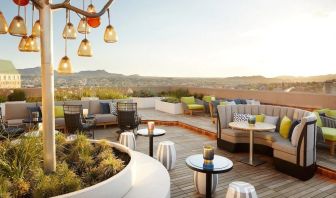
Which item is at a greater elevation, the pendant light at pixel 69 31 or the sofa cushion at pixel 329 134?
the pendant light at pixel 69 31

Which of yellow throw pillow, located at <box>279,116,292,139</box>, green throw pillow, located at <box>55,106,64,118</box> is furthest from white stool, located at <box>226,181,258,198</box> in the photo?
green throw pillow, located at <box>55,106,64,118</box>

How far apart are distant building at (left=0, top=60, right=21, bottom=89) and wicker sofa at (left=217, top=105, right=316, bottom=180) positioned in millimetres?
12314

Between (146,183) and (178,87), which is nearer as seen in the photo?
(146,183)

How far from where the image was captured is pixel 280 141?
5277mm

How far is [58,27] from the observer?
1192 centimetres

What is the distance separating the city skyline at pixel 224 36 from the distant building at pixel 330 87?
5.54 feet

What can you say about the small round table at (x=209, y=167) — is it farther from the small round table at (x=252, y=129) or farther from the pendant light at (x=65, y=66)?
the pendant light at (x=65, y=66)

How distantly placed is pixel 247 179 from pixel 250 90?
26.6 ft

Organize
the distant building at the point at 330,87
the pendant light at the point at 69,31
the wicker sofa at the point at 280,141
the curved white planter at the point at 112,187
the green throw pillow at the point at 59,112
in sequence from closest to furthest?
the curved white planter at the point at 112,187 < the pendant light at the point at 69,31 < the wicker sofa at the point at 280,141 < the green throw pillow at the point at 59,112 < the distant building at the point at 330,87

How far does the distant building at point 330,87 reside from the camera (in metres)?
8.81

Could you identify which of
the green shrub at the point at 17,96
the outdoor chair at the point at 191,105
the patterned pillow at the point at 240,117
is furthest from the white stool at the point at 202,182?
the green shrub at the point at 17,96

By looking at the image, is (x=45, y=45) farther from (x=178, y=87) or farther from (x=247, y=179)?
(x=178, y=87)

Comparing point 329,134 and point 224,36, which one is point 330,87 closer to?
point 329,134

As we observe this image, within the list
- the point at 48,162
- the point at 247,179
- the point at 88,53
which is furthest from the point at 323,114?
the point at 48,162
